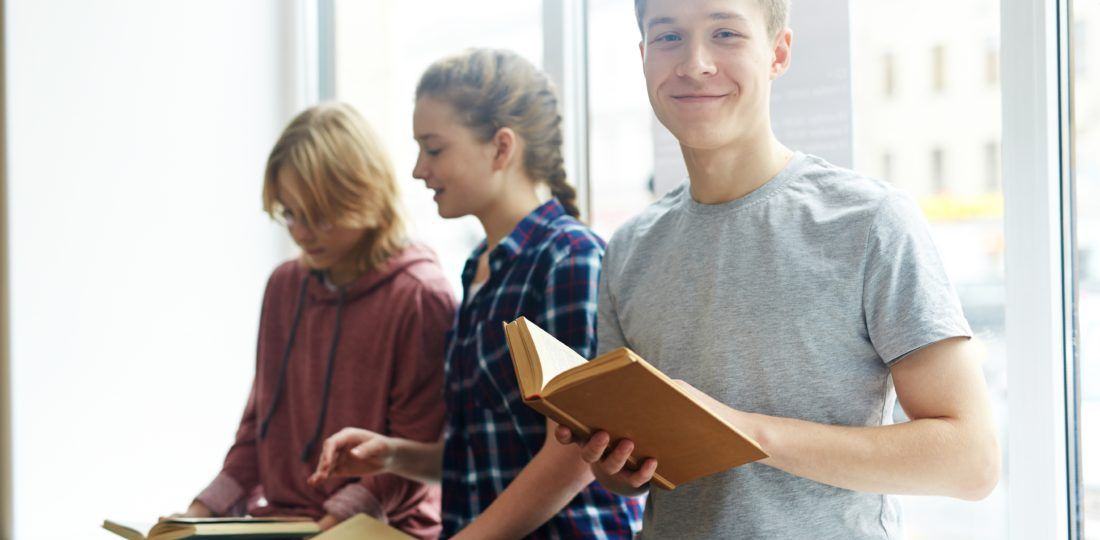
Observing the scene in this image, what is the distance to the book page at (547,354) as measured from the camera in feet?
3.21

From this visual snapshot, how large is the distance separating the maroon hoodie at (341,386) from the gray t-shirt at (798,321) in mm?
720

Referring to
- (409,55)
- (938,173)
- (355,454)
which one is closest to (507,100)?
(355,454)

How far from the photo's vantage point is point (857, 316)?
42.6 inches

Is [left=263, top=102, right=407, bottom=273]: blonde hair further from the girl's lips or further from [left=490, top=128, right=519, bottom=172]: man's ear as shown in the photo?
the girl's lips

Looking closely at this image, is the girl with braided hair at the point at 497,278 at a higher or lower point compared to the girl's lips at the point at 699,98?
lower

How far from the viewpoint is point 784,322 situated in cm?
112

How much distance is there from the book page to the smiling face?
0.30m

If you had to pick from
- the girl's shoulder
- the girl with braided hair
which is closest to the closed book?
the girl with braided hair

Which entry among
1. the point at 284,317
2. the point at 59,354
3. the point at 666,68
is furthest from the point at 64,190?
the point at 666,68

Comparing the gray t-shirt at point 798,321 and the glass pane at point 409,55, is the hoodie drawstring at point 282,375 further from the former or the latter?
the gray t-shirt at point 798,321

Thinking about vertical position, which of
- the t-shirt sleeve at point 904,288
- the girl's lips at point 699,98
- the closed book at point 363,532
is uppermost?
Answer: the girl's lips at point 699,98

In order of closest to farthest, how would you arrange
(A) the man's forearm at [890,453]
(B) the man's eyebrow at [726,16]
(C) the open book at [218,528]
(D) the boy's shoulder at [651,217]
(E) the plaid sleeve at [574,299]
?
(A) the man's forearm at [890,453]
(B) the man's eyebrow at [726,16]
(D) the boy's shoulder at [651,217]
(E) the plaid sleeve at [574,299]
(C) the open book at [218,528]

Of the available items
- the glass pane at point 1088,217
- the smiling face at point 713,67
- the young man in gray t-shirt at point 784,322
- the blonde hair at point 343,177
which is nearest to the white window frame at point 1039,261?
the glass pane at point 1088,217

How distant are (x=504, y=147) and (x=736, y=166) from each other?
0.52 m
